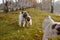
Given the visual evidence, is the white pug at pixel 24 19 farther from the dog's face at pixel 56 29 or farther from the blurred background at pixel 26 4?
the blurred background at pixel 26 4

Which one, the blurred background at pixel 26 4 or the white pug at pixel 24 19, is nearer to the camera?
the white pug at pixel 24 19

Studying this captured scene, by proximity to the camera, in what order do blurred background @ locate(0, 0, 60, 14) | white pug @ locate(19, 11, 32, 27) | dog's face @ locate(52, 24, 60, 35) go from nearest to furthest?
dog's face @ locate(52, 24, 60, 35) → white pug @ locate(19, 11, 32, 27) → blurred background @ locate(0, 0, 60, 14)

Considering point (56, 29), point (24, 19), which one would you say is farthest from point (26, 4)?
point (56, 29)

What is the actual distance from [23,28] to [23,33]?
3.36 ft

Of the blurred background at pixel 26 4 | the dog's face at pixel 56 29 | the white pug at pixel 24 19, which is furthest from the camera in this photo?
the blurred background at pixel 26 4

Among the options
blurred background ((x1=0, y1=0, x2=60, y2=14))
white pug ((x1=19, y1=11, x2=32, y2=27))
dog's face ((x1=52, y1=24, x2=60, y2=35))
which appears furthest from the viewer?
blurred background ((x1=0, y1=0, x2=60, y2=14))

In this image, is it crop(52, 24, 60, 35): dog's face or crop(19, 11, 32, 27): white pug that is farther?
crop(19, 11, 32, 27): white pug

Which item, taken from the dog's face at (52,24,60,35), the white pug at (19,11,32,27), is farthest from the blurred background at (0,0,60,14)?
the dog's face at (52,24,60,35)

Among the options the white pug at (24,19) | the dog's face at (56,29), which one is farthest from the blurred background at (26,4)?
the dog's face at (56,29)

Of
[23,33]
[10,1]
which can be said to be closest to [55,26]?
[23,33]

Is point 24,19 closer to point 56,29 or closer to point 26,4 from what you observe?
point 56,29

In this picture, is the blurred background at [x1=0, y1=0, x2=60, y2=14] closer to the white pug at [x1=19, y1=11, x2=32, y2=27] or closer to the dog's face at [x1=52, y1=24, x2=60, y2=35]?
the white pug at [x1=19, y1=11, x2=32, y2=27]

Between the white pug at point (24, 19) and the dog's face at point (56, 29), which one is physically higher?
the dog's face at point (56, 29)

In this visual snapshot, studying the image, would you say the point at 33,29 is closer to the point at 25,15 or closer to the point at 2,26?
the point at 25,15
